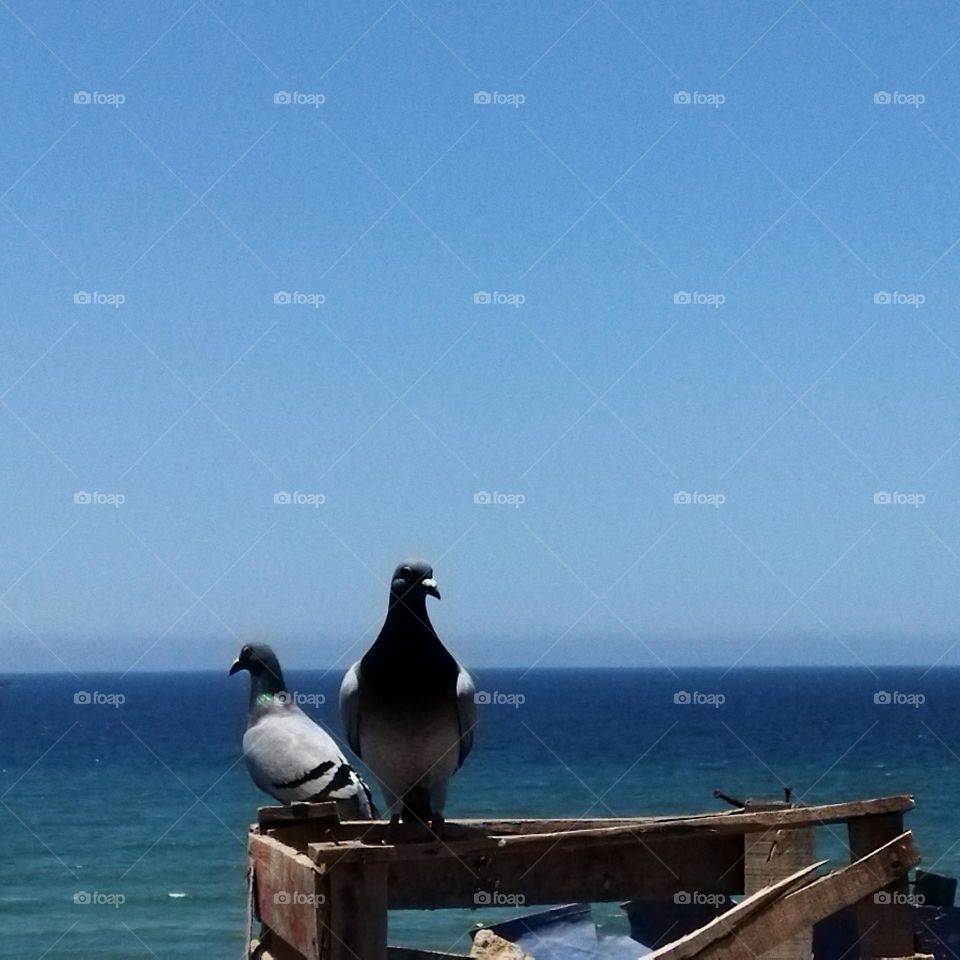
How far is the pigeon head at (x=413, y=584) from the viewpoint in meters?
6.98

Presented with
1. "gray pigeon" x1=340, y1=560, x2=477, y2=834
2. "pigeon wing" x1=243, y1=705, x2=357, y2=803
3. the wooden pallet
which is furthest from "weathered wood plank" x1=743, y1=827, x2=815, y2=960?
"pigeon wing" x1=243, y1=705, x2=357, y2=803

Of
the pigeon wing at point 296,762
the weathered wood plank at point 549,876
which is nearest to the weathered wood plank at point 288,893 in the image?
the weathered wood plank at point 549,876

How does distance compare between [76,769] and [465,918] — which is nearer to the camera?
[465,918]

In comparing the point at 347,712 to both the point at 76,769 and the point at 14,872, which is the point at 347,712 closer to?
the point at 14,872

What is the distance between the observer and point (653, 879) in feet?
18.4

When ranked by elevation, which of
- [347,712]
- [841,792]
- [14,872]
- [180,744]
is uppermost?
[180,744]

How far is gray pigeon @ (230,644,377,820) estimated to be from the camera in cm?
1001

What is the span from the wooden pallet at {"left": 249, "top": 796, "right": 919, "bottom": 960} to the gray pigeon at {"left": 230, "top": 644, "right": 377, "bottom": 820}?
385 centimetres

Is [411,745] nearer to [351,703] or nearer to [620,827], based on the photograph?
[351,703]

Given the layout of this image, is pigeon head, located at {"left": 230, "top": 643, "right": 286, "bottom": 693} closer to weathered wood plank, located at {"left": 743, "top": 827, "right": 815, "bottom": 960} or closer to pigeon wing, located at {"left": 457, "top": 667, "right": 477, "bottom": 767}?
pigeon wing, located at {"left": 457, "top": 667, "right": 477, "bottom": 767}

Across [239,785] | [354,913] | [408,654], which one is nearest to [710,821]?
[354,913]

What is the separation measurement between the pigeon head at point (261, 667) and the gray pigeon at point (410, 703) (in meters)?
4.80

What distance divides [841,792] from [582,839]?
52703mm

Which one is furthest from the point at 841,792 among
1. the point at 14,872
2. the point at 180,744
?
the point at 180,744
